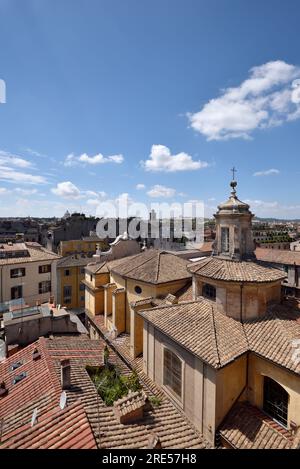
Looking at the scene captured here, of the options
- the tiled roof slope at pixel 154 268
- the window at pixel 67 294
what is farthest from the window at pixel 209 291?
the window at pixel 67 294

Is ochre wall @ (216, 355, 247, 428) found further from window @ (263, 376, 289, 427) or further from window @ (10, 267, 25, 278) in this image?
window @ (10, 267, 25, 278)

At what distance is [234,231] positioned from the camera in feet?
50.1

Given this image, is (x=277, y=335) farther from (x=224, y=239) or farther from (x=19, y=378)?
(x=19, y=378)

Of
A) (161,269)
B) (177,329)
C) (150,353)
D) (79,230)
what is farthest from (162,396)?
(79,230)

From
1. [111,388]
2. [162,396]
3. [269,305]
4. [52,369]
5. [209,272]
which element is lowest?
[162,396]

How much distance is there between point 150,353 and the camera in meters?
14.8

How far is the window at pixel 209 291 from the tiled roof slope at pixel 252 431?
17.2 ft

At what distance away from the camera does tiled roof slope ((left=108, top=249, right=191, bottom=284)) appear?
62.7 ft

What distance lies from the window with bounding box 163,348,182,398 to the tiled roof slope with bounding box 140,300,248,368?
157 cm

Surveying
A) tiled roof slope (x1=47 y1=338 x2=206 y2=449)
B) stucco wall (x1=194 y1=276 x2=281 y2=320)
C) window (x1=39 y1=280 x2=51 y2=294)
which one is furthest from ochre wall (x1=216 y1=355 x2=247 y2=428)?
window (x1=39 y1=280 x2=51 y2=294)

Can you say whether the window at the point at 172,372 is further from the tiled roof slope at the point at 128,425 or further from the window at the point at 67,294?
the window at the point at 67,294
